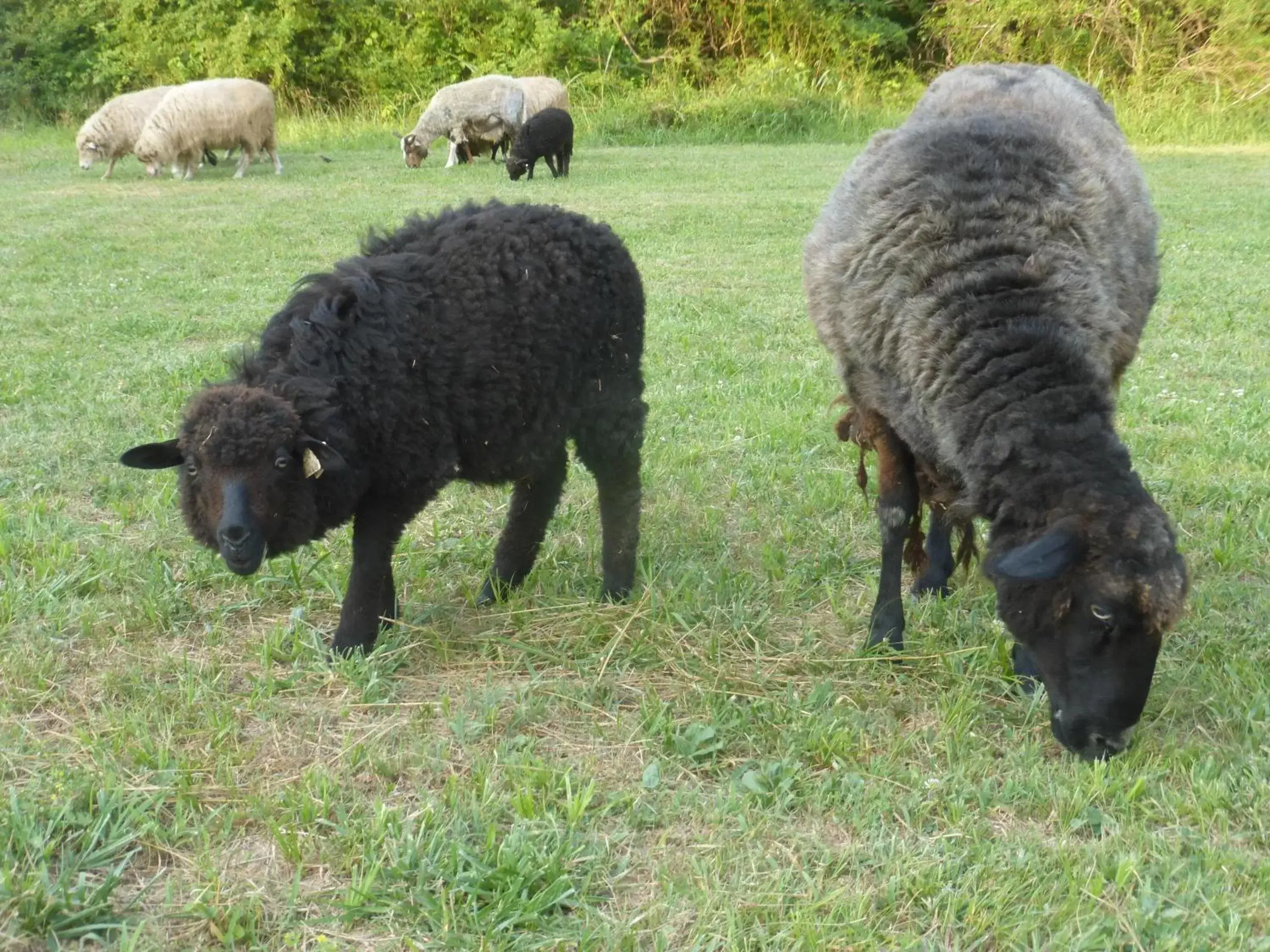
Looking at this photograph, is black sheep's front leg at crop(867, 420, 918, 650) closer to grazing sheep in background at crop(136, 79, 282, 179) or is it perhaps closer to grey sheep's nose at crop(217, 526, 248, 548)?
grey sheep's nose at crop(217, 526, 248, 548)

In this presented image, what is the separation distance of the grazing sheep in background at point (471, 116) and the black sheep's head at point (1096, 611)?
19442mm

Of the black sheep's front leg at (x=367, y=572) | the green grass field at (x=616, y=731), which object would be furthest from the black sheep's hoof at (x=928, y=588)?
the black sheep's front leg at (x=367, y=572)

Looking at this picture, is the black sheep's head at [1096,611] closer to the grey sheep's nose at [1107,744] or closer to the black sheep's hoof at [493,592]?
the grey sheep's nose at [1107,744]

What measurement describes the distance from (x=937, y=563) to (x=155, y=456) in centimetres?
307

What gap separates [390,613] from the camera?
4195 millimetres

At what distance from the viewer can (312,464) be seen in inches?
141

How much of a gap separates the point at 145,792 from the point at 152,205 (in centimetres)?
1447

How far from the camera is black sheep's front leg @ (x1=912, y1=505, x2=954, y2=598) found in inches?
190

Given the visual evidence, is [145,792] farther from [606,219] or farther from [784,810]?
[606,219]

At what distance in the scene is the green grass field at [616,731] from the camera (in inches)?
106

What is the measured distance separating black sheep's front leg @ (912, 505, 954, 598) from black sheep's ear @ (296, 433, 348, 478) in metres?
2.46

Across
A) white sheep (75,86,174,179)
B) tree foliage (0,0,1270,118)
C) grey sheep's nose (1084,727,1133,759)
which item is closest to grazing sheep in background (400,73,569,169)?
white sheep (75,86,174,179)

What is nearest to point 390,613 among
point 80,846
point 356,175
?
point 80,846

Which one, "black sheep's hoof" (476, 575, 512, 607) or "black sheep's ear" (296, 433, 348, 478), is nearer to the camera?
"black sheep's ear" (296, 433, 348, 478)
